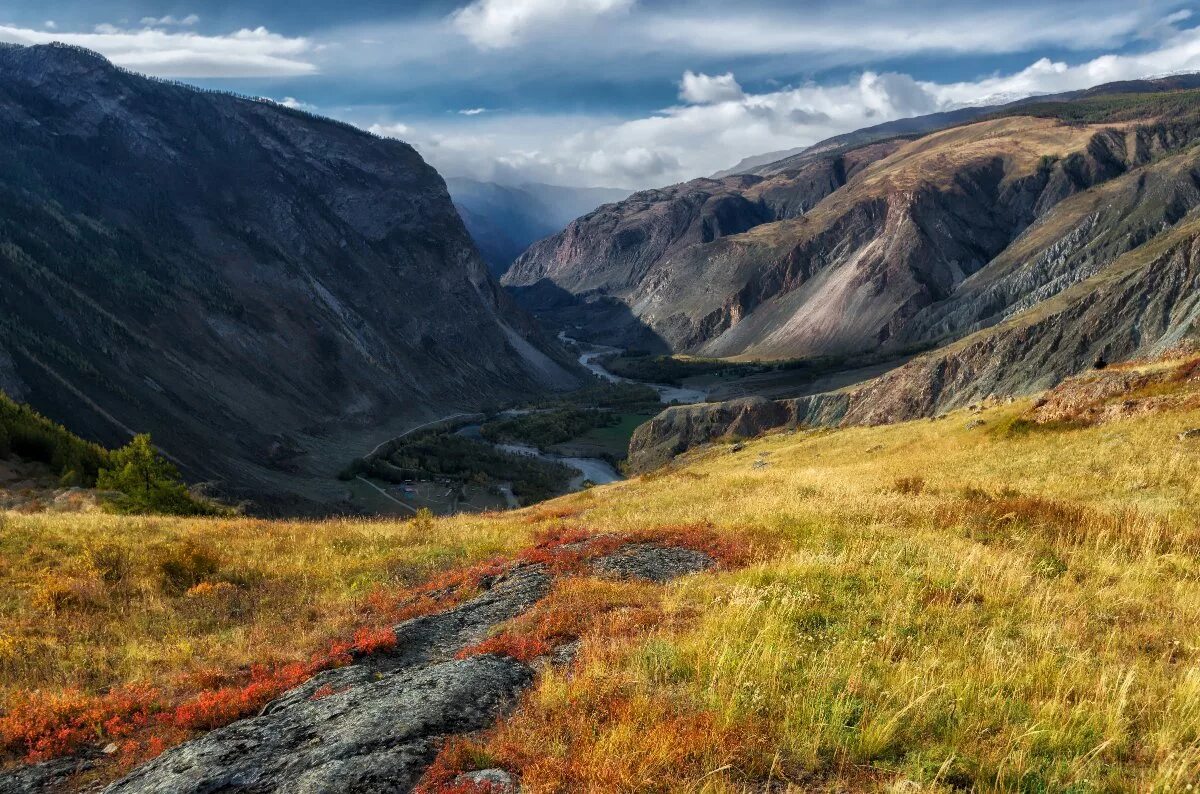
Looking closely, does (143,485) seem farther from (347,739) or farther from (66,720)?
(347,739)

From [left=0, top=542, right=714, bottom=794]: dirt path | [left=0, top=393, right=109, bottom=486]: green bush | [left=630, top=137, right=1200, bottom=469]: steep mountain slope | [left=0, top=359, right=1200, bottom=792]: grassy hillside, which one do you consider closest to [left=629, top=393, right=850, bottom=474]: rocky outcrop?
[left=630, top=137, right=1200, bottom=469]: steep mountain slope

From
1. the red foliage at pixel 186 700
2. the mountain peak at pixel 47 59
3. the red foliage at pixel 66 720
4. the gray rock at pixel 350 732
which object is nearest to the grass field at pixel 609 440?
the red foliage at pixel 186 700

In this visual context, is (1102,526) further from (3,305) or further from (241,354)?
(241,354)

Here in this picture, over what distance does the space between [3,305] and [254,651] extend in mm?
88772

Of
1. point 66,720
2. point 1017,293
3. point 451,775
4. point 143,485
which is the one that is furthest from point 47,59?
point 1017,293

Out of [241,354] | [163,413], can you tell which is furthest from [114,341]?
[241,354]

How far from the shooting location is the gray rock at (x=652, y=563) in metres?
11.5

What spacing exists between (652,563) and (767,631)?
5.61m

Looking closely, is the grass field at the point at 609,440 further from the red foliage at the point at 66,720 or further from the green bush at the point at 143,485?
the red foliage at the point at 66,720

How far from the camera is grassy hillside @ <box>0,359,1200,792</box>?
503cm

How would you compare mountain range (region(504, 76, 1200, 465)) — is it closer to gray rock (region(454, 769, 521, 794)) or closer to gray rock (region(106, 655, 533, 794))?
gray rock (region(106, 655, 533, 794))

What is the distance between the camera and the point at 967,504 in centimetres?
1422

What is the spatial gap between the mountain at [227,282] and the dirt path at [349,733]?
64046mm

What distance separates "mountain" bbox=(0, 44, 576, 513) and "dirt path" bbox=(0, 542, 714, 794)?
64.0m
